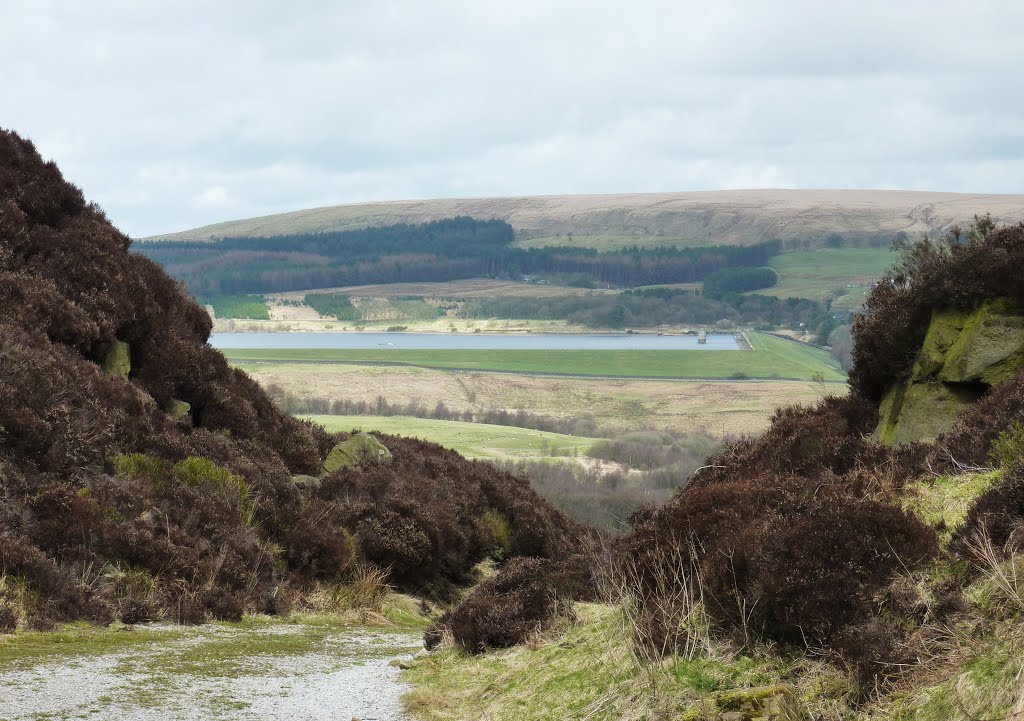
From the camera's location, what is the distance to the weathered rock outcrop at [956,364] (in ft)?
39.7

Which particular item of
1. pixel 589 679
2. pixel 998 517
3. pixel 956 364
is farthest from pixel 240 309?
pixel 998 517

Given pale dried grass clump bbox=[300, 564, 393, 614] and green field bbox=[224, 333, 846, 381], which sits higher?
pale dried grass clump bbox=[300, 564, 393, 614]

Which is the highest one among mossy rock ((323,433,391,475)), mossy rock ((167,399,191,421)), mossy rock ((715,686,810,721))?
mossy rock ((167,399,191,421))

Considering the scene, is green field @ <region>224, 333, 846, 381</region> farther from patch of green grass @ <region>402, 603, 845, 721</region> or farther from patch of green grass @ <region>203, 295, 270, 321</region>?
patch of green grass @ <region>402, 603, 845, 721</region>

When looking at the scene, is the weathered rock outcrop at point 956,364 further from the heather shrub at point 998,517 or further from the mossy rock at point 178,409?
the mossy rock at point 178,409

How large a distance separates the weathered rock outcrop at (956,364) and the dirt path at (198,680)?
620cm

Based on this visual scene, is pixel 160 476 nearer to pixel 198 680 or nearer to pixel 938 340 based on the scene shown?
pixel 198 680

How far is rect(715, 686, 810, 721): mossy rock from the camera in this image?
5.97 meters

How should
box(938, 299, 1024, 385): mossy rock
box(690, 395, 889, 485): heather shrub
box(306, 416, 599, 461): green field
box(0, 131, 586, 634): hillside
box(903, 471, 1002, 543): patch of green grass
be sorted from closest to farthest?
1. box(903, 471, 1002, 543): patch of green grass
2. box(690, 395, 889, 485): heather shrub
3. box(0, 131, 586, 634): hillside
4. box(938, 299, 1024, 385): mossy rock
5. box(306, 416, 599, 461): green field

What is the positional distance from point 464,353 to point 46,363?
125238mm

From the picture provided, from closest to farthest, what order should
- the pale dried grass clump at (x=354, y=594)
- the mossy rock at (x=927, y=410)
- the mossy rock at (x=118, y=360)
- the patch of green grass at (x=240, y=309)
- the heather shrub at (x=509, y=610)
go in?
the heather shrub at (x=509, y=610)
the mossy rock at (x=927, y=410)
the pale dried grass clump at (x=354, y=594)
the mossy rock at (x=118, y=360)
the patch of green grass at (x=240, y=309)

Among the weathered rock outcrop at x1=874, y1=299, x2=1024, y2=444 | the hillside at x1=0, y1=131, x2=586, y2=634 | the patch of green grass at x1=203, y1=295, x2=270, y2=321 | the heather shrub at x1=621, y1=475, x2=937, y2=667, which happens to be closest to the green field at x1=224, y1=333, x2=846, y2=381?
the patch of green grass at x1=203, y1=295, x2=270, y2=321

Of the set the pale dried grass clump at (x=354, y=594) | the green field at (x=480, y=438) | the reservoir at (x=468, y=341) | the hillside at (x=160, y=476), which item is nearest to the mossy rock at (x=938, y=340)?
the hillside at (x=160, y=476)

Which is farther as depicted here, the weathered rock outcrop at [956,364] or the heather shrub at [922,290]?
the heather shrub at [922,290]
